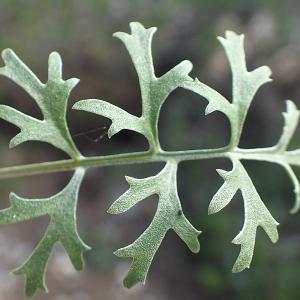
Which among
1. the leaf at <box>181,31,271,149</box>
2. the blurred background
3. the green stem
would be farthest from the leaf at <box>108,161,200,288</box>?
the blurred background

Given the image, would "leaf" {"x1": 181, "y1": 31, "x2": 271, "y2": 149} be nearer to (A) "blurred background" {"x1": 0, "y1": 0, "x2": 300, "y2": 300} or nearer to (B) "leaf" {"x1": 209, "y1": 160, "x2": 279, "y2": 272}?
(B) "leaf" {"x1": 209, "y1": 160, "x2": 279, "y2": 272}

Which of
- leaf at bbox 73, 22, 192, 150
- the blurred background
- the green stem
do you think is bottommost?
the blurred background

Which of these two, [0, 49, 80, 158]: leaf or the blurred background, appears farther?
the blurred background

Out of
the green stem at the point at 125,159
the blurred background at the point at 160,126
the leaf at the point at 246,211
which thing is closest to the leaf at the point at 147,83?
the green stem at the point at 125,159

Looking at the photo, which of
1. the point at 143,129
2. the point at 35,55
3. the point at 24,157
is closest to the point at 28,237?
the point at 24,157

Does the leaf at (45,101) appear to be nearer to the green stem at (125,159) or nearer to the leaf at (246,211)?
the green stem at (125,159)

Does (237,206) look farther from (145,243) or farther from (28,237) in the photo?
(145,243)
